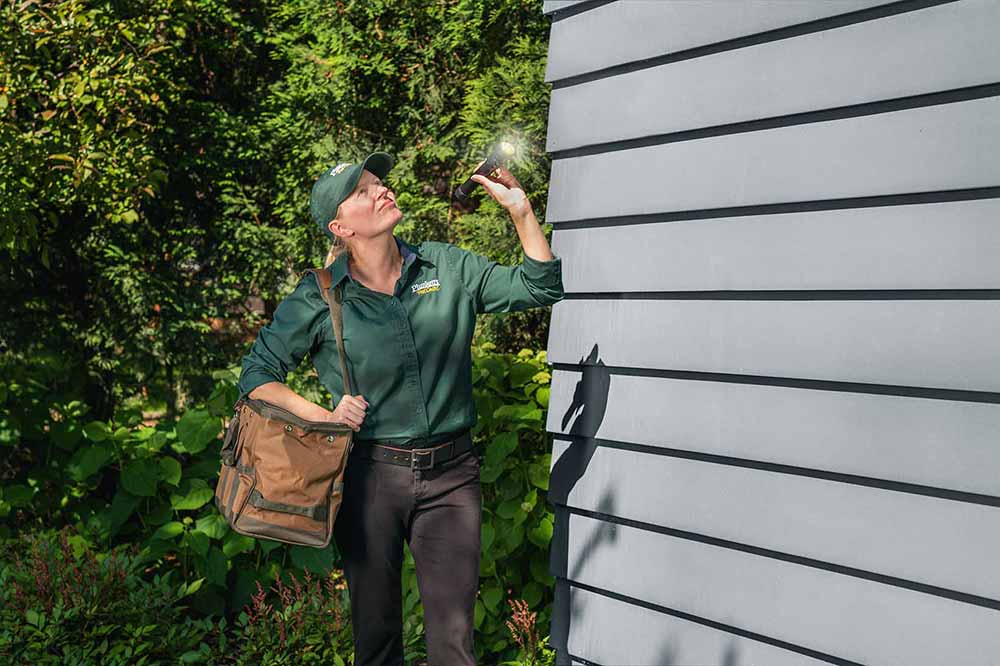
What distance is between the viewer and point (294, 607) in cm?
462

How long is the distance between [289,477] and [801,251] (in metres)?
1.53

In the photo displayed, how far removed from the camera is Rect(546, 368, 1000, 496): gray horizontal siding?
2414mm

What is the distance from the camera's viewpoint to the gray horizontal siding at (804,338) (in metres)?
2.42

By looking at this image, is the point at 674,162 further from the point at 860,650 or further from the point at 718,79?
the point at 860,650

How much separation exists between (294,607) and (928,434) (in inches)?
120

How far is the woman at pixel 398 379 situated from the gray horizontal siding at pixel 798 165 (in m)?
0.42

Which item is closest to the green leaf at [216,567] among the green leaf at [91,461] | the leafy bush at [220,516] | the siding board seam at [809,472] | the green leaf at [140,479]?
the leafy bush at [220,516]

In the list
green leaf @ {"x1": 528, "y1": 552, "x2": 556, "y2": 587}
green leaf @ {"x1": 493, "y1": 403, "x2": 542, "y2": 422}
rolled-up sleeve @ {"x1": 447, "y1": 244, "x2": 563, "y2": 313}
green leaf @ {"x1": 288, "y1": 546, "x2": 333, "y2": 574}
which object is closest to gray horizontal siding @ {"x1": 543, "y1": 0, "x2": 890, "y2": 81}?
rolled-up sleeve @ {"x1": 447, "y1": 244, "x2": 563, "y2": 313}

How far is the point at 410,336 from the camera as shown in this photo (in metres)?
3.01

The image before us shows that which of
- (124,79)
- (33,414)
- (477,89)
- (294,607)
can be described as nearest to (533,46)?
(477,89)

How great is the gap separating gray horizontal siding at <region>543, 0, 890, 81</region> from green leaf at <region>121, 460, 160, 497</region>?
9.52 ft

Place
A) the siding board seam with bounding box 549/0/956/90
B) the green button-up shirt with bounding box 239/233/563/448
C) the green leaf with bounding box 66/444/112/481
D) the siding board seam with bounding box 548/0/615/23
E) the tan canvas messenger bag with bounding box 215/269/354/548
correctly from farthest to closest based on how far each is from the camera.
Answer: the green leaf with bounding box 66/444/112/481 < the siding board seam with bounding box 548/0/615/23 < the green button-up shirt with bounding box 239/233/563/448 < the tan canvas messenger bag with bounding box 215/269/354/548 < the siding board seam with bounding box 549/0/956/90

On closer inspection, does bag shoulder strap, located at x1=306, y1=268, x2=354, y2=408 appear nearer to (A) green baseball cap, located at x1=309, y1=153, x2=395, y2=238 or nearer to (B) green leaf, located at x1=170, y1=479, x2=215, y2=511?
(A) green baseball cap, located at x1=309, y1=153, x2=395, y2=238

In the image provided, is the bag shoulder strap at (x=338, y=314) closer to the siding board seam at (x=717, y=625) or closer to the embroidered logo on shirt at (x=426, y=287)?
the embroidered logo on shirt at (x=426, y=287)
